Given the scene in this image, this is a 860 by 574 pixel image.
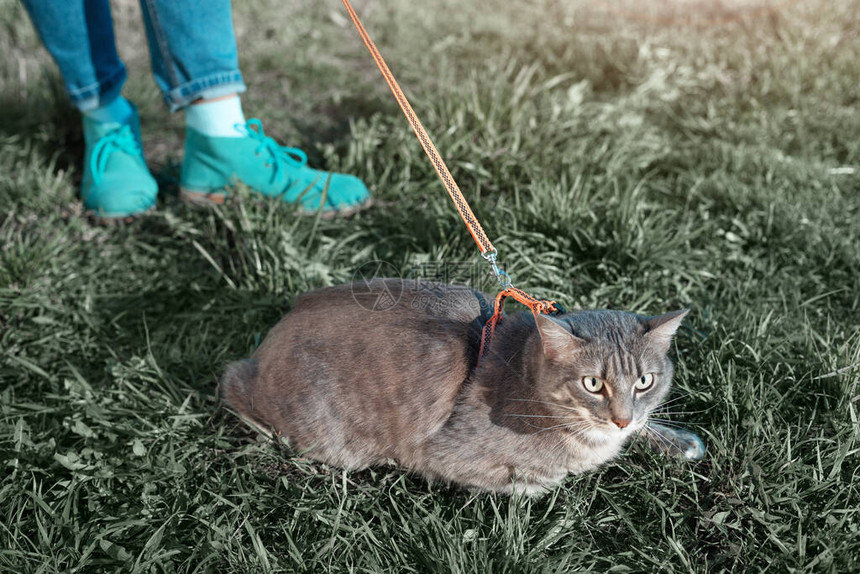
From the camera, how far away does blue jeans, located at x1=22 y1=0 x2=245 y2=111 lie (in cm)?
281

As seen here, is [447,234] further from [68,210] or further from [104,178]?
[68,210]

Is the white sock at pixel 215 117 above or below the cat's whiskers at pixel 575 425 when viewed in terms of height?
above

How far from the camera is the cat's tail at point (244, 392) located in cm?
228

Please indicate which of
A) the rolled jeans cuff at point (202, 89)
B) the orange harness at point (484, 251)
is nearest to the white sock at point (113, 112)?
the rolled jeans cuff at point (202, 89)

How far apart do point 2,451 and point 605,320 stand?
2012mm

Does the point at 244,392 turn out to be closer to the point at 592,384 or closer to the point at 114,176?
the point at 592,384

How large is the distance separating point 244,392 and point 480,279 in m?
1.05

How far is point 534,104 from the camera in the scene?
3973mm

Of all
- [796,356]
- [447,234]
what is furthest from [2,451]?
[796,356]

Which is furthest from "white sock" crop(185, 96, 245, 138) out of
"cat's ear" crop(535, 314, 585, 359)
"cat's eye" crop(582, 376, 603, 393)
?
"cat's eye" crop(582, 376, 603, 393)

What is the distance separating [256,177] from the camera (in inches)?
127

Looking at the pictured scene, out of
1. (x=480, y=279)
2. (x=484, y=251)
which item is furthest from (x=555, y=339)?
(x=480, y=279)

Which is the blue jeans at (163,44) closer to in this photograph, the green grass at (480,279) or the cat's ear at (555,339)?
the green grass at (480,279)

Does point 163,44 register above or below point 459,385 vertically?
above
